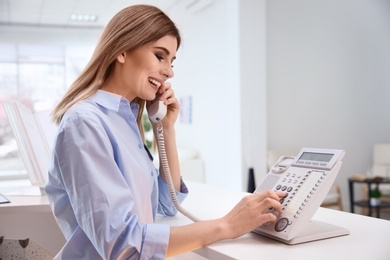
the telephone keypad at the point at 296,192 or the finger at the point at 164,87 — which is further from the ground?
the finger at the point at 164,87

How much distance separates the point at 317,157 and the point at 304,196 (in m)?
0.14

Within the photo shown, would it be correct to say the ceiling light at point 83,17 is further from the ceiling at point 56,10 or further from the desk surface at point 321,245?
the desk surface at point 321,245

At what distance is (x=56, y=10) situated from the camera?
7.25 metres

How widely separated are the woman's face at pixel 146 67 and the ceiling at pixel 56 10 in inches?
227

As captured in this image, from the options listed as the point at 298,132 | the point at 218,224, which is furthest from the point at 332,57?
the point at 218,224

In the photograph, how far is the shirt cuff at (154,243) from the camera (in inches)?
42.6

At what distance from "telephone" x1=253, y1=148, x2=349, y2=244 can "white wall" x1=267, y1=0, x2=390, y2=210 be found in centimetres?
458

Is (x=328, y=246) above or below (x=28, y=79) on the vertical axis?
below

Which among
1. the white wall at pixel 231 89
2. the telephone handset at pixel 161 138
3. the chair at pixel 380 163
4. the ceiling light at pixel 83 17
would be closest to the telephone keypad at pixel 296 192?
the telephone handset at pixel 161 138

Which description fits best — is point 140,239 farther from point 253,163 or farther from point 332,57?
point 332,57

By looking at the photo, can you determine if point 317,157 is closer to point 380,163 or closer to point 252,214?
point 252,214

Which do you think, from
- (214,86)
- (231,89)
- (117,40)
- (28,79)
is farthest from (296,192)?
(28,79)

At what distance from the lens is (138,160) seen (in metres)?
1.26

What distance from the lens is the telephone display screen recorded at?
1247mm
